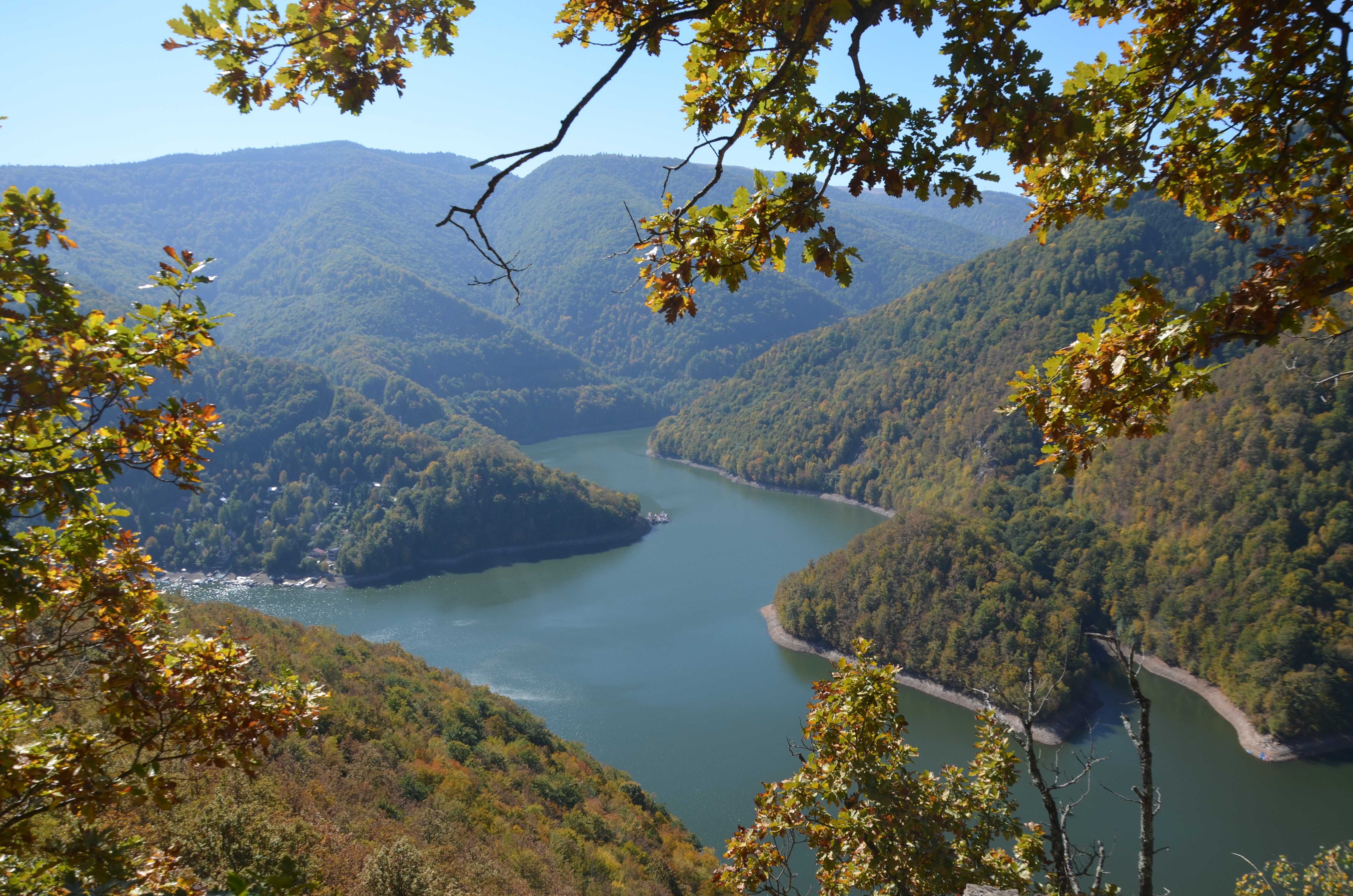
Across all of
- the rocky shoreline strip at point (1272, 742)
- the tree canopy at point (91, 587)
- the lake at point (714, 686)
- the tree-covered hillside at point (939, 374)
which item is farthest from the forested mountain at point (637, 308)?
the tree canopy at point (91, 587)

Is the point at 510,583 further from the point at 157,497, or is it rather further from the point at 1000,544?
the point at 157,497

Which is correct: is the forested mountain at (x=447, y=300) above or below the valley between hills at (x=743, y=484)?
above

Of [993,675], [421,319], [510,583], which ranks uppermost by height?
[421,319]

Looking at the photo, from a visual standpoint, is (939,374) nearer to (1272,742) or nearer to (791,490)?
(791,490)

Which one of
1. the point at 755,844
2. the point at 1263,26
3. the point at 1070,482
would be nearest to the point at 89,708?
the point at 755,844

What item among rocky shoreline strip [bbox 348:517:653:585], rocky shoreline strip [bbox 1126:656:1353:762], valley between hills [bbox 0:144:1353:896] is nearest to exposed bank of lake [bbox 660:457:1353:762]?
rocky shoreline strip [bbox 1126:656:1353:762]

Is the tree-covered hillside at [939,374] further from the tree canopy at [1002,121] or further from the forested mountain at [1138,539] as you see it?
the tree canopy at [1002,121]

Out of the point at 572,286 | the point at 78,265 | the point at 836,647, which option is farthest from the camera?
the point at 572,286
